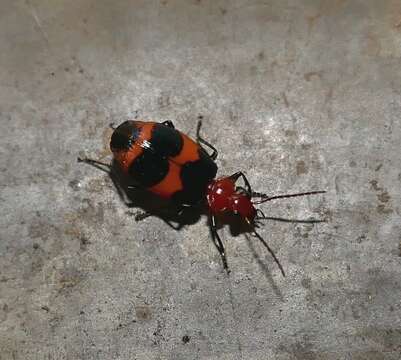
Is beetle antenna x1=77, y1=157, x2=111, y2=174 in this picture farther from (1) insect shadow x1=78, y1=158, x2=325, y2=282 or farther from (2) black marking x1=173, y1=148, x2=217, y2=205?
(2) black marking x1=173, y1=148, x2=217, y2=205

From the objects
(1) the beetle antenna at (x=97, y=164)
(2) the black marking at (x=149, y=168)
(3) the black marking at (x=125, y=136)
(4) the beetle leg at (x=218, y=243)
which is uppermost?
(3) the black marking at (x=125, y=136)

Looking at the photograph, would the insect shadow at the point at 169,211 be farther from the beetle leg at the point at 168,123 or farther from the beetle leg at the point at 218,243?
the beetle leg at the point at 168,123

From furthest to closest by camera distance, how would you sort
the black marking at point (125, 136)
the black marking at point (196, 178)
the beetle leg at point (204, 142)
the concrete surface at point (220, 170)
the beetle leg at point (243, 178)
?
the beetle leg at point (204, 142)
the beetle leg at point (243, 178)
the concrete surface at point (220, 170)
the black marking at point (196, 178)
the black marking at point (125, 136)

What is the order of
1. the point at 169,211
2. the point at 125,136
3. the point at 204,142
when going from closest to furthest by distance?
the point at 125,136, the point at 169,211, the point at 204,142

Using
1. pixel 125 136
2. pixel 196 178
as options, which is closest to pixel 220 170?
pixel 196 178

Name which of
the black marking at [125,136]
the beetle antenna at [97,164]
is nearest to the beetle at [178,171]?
the black marking at [125,136]

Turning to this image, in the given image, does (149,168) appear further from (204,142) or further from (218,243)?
(218,243)
